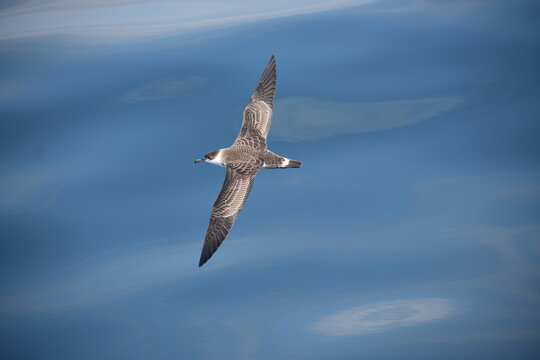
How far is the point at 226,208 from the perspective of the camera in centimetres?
829

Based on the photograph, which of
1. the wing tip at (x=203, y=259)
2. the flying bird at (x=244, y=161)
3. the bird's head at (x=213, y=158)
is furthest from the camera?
the bird's head at (x=213, y=158)

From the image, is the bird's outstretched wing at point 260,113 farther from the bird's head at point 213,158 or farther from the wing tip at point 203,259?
the wing tip at point 203,259

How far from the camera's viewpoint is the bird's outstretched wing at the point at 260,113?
9.01 meters

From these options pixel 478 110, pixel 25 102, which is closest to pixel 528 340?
pixel 478 110

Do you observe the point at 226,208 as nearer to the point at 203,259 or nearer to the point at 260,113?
the point at 203,259

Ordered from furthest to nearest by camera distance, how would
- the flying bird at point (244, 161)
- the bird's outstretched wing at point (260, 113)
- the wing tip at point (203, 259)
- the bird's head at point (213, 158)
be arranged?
the bird's outstretched wing at point (260, 113)
the bird's head at point (213, 158)
the flying bird at point (244, 161)
the wing tip at point (203, 259)

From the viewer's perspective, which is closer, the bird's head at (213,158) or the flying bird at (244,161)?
the flying bird at (244,161)

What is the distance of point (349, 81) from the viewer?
980 cm

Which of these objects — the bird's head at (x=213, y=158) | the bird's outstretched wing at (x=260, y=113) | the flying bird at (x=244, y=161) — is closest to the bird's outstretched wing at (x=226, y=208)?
the flying bird at (x=244, y=161)

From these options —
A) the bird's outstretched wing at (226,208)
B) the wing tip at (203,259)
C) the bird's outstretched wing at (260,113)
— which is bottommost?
the wing tip at (203,259)

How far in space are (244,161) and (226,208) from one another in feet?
2.05

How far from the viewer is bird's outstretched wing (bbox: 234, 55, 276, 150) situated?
9.01 metres

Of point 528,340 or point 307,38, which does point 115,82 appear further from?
point 528,340

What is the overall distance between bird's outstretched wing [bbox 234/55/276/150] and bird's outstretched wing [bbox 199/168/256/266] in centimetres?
53
